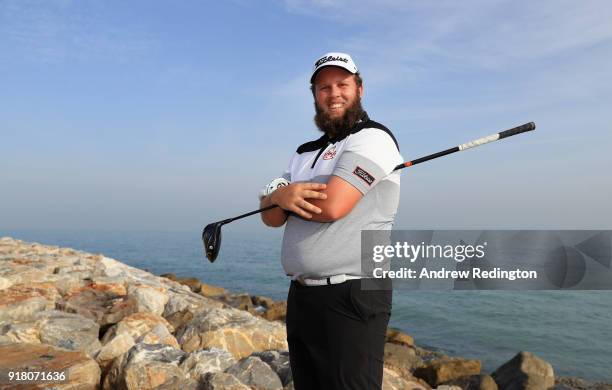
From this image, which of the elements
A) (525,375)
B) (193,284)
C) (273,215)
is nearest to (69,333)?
(273,215)

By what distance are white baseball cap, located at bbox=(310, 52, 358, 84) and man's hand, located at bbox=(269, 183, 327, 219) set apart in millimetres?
767

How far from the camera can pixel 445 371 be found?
1034cm

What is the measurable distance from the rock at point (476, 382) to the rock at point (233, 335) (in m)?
4.86

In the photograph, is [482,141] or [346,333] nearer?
[346,333]

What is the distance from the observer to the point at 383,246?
2.72 meters

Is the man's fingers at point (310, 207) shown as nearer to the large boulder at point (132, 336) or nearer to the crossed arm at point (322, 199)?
the crossed arm at point (322, 199)

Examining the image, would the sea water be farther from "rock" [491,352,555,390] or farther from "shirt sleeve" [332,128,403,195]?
"shirt sleeve" [332,128,403,195]

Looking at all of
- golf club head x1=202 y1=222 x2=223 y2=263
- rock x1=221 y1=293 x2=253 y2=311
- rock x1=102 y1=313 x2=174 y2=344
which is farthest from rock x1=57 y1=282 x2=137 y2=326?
rock x1=221 y1=293 x2=253 y2=311

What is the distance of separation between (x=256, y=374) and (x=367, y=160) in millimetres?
3286

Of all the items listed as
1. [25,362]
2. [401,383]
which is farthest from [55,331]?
[401,383]

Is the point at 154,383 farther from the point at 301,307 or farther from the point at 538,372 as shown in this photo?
the point at 538,372

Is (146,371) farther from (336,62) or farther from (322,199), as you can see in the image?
(336,62)

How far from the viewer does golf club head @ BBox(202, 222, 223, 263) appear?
3.63 meters

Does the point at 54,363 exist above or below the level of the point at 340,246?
below
